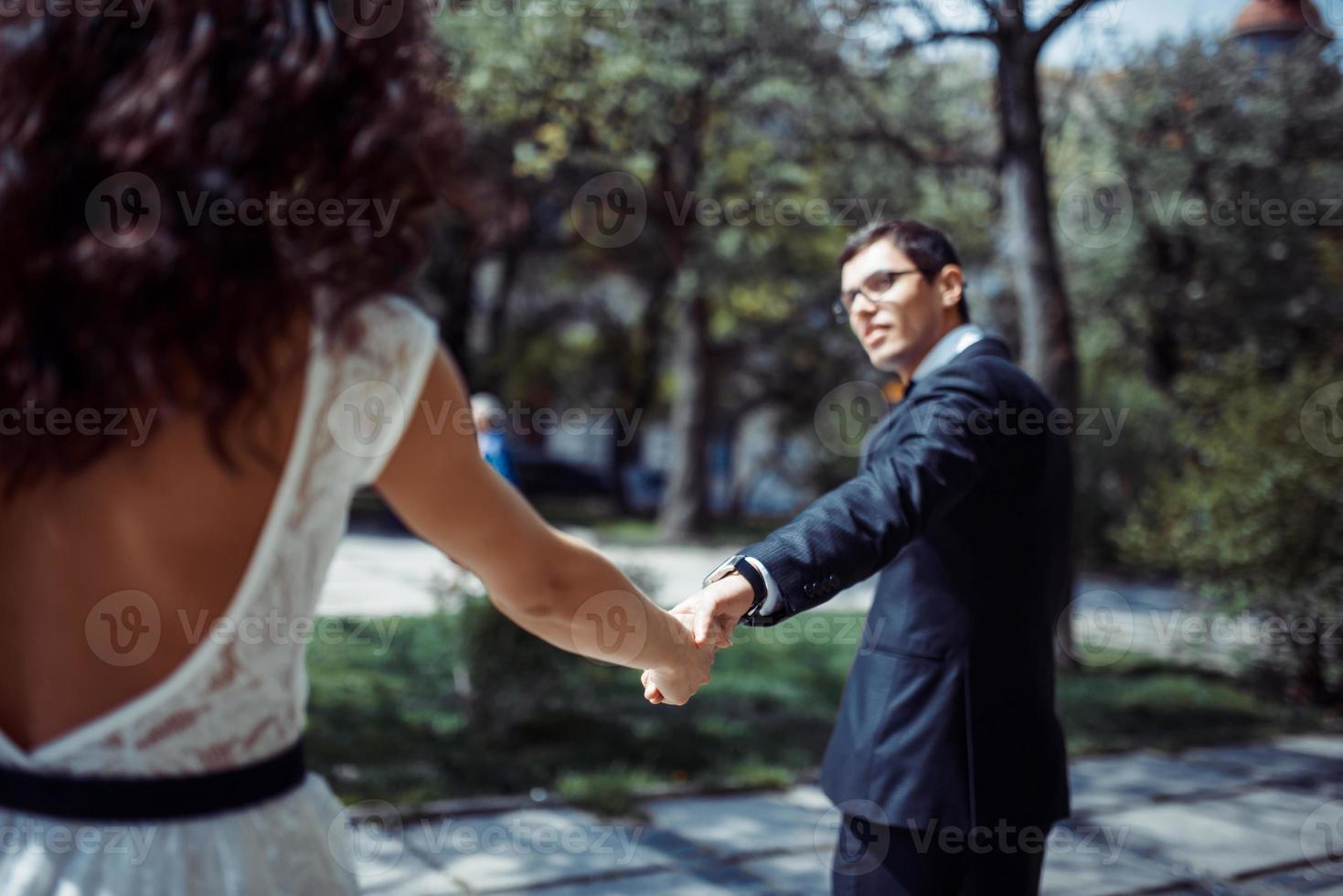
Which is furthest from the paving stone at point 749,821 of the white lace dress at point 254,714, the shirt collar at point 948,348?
the white lace dress at point 254,714

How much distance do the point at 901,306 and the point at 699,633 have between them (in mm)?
1041

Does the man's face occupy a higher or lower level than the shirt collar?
higher

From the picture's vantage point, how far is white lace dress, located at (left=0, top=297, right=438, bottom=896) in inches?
46.3

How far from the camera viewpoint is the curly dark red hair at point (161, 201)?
3.67 feet

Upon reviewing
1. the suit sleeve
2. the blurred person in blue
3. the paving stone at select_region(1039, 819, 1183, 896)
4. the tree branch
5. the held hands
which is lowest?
the paving stone at select_region(1039, 819, 1183, 896)

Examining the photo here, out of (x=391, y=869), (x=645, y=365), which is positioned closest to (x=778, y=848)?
(x=391, y=869)

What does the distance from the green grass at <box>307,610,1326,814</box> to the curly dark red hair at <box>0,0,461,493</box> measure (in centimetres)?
450

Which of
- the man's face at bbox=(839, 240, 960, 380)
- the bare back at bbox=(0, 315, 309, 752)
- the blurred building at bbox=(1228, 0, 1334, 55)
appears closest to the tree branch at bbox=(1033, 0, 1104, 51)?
the man's face at bbox=(839, 240, 960, 380)

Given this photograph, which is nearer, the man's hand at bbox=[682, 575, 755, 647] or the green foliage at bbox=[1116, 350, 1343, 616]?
the man's hand at bbox=[682, 575, 755, 647]

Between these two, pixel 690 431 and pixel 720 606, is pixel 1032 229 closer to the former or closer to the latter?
pixel 720 606

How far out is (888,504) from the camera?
7.78ft

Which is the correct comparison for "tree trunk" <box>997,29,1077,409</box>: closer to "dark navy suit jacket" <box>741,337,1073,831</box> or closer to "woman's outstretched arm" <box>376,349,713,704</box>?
"dark navy suit jacket" <box>741,337,1073,831</box>

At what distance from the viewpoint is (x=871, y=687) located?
2.62 m

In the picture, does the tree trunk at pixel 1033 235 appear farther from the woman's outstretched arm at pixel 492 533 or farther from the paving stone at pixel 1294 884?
the woman's outstretched arm at pixel 492 533
